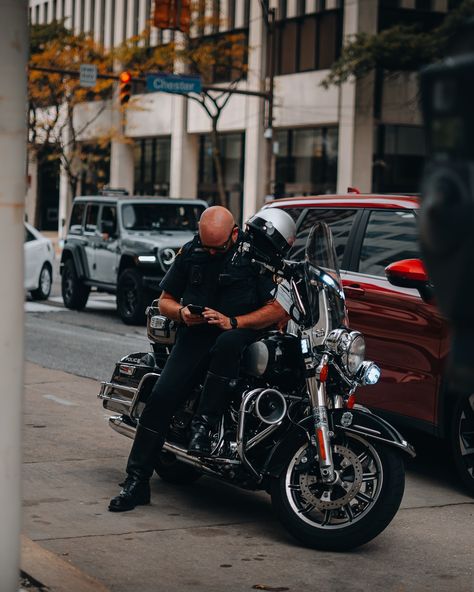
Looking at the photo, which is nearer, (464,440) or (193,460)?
(193,460)

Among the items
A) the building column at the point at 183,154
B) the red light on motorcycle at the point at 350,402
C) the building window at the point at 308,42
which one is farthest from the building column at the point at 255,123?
the red light on motorcycle at the point at 350,402

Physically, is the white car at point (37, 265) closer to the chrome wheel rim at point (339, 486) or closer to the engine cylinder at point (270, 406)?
the engine cylinder at point (270, 406)

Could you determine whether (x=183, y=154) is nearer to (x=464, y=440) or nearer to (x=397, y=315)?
(x=397, y=315)

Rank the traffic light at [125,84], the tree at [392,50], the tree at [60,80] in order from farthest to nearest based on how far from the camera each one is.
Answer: the tree at [60,80] → the tree at [392,50] → the traffic light at [125,84]

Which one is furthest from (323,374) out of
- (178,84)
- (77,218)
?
(178,84)

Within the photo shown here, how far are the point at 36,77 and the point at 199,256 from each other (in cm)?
4521

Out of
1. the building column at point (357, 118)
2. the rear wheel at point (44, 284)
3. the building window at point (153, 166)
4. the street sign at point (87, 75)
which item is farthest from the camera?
the building window at point (153, 166)

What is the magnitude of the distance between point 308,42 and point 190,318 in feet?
122

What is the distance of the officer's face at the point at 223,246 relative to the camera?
20.3ft

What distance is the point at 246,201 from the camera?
4609 centimetres

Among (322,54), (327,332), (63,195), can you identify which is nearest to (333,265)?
(327,332)

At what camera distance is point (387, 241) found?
804 cm

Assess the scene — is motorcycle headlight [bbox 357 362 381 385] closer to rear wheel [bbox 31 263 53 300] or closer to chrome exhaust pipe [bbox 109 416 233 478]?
chrome exhaust pipe [bbox 109 416 233 478]

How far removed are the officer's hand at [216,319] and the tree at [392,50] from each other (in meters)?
30.1
